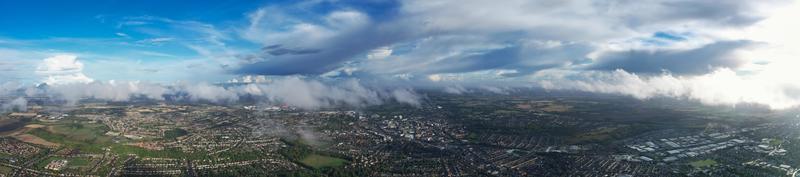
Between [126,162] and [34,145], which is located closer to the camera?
[126,162]

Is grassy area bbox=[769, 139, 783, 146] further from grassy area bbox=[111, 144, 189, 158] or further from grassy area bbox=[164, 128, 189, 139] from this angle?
grassy area bbox=[164, 128, 189, 139]

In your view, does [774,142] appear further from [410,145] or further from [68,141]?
[68,141]

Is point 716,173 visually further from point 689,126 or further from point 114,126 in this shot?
point 114,126

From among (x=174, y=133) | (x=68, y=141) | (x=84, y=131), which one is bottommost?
(x=68, y=141)

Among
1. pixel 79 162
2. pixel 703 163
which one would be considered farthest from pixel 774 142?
pixel 79 162

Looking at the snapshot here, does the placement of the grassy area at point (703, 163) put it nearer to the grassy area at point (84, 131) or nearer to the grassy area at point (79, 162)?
the grassy area at point (79, 162)

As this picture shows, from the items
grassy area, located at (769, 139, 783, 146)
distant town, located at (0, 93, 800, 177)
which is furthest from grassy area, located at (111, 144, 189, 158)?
grassy area, located at (769, 139, 783, 146)

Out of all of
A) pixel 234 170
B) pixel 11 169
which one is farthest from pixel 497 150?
pixel 11 169

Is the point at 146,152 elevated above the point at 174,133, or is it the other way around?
the point at 174,133
